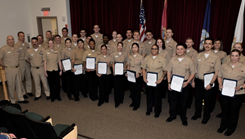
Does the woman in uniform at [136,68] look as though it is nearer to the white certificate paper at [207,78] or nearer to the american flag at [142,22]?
the white certificate paper at [207,78]

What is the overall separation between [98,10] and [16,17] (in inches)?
141

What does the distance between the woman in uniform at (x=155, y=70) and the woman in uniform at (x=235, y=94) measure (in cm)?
113

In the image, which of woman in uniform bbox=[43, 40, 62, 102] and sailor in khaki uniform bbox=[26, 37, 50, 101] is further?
sailor in khaki uniform bbox=[26, 37, 50, 101]

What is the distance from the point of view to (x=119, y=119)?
167 inches

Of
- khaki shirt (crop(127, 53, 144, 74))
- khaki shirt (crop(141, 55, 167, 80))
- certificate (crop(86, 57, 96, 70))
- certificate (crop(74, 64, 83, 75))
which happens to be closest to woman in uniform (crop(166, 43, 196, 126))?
khaki shirt (crop(141, 55, 167, 80))

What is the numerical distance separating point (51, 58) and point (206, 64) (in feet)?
12.5

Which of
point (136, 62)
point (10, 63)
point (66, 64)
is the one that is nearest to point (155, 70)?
point (136, 62)

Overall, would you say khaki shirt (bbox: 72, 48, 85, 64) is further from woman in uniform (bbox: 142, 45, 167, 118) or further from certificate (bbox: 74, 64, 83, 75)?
woman in uniform (bbox: 142, 45, 167, 118)

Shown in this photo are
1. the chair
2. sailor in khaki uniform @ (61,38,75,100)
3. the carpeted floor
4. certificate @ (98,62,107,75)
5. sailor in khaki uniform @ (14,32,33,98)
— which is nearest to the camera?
the chair

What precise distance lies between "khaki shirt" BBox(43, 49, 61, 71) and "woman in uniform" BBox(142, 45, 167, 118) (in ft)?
7.96

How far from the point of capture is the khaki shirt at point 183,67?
3660 millimetres

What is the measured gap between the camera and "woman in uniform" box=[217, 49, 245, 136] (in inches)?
127

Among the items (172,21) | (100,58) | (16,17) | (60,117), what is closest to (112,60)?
(100,58)

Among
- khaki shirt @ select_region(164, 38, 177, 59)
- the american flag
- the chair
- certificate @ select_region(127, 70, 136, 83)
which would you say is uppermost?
the american flag
